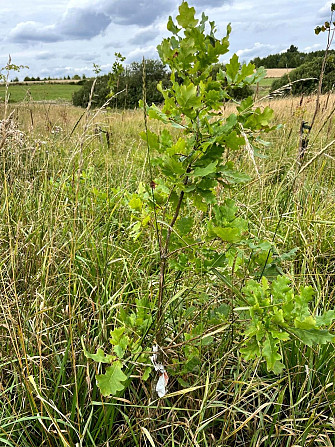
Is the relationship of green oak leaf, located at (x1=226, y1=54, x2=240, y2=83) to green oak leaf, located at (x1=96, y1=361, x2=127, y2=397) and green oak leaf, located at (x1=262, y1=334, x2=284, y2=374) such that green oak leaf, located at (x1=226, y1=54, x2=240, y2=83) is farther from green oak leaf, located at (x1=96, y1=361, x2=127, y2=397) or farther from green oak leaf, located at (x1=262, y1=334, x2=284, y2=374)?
green oak leaf, located at (x1=96, y1=361, x2=127, y2=397)

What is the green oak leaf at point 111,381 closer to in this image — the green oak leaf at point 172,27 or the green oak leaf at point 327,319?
the green oak leaf at point 327,319

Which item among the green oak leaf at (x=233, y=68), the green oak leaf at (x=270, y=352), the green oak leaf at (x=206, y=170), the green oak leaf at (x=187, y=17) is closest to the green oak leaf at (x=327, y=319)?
the green oak leaf at (x=270, y=352)

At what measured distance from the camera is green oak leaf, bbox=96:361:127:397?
0.99 m

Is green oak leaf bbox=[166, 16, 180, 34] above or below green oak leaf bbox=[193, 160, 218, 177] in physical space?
above

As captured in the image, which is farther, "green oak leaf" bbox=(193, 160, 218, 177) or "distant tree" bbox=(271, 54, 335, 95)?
"distant tree" bbox=(271, 54, 335, 95)

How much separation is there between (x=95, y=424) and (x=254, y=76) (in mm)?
1276

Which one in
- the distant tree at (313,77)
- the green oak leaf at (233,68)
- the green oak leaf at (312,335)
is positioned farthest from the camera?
the distant tree at (313,77)

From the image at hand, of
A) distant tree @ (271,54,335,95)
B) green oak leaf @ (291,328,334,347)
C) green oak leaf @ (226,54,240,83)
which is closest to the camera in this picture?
green oak leaf @ (291,328,334,347)

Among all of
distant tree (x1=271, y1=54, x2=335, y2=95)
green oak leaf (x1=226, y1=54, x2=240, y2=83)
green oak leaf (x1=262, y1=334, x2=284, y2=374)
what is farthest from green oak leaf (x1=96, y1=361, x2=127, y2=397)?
distant tree (x1=271, y1=54, x2=335, y2=95)

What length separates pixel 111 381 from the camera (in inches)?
39.7

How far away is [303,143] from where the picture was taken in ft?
9.37

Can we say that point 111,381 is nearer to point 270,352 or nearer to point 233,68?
point 270,352

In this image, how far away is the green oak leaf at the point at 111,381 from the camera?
99 centimetres

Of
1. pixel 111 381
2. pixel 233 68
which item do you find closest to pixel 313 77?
pixel 233 68
